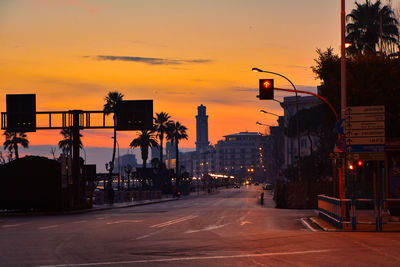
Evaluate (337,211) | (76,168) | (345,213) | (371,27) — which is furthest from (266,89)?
(371,27)

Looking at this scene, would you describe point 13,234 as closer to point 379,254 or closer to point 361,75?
point 379,254

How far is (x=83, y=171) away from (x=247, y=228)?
1111 inches

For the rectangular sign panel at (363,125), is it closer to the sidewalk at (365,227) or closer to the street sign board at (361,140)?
the street sign board at (361,140)

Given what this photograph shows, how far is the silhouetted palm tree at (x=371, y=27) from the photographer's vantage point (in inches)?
2781

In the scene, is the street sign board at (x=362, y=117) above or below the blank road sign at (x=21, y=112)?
below

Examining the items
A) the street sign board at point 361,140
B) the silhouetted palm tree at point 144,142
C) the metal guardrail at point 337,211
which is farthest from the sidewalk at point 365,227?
the silhouetted palm tree at point 144,142

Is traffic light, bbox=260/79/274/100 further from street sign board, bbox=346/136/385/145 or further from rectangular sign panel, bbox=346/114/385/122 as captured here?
street sign board, bbox=346/136/385/145

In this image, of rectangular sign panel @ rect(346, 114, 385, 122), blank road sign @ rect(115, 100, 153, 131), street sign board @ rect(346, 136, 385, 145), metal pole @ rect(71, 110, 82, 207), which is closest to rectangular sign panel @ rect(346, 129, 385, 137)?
street sign board @ rect(346, 136, 385, 145)

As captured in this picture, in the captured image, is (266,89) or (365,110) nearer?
(365,110)

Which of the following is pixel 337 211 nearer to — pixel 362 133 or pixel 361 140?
pixel 361 140

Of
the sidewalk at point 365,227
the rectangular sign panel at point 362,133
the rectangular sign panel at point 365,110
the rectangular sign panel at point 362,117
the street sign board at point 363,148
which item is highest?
the rectangular sign panel at point 365,110

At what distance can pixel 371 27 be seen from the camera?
2840 inches

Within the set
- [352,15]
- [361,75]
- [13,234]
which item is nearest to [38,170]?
[13,234]

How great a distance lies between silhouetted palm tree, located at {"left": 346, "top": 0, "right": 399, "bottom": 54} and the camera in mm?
70625
